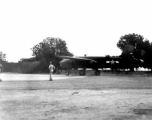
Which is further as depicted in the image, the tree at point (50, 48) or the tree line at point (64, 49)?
the tree at point (50, 48)

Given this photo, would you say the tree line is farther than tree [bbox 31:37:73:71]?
No

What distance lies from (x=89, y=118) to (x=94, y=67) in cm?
3507

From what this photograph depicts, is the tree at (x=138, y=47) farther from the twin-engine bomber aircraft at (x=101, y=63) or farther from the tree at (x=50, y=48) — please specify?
the tree at (x=50, y=48)

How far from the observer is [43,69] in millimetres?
77375

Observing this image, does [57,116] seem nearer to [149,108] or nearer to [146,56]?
[149,108]

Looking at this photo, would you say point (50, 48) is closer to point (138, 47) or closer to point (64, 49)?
point (64, 49)

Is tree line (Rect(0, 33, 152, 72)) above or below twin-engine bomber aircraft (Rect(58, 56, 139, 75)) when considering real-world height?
above

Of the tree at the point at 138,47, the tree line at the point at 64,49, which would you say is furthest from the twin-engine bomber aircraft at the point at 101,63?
the tree line at the point at 64,49

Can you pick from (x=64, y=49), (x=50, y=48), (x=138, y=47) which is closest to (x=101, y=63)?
(x=138, y=47)

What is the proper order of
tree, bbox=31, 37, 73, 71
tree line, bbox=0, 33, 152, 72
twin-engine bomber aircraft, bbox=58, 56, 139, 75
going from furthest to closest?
tree, bbox=31, 37, 73, 71 → tree line, bbox=0, 33, 152, 72 → twin-engine bomber aircraft, bbox=58, 56, 139, 75

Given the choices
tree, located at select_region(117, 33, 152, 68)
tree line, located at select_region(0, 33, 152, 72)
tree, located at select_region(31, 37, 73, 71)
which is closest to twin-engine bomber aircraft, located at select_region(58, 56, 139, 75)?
tree, located at select_region(117, 33, 152, 68)

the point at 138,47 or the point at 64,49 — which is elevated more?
the point at 64,49

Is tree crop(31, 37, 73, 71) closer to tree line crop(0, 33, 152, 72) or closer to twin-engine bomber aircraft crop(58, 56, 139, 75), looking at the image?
tree line crop(0, 33, 152, 72)

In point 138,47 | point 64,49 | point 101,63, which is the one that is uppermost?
point 64,49
